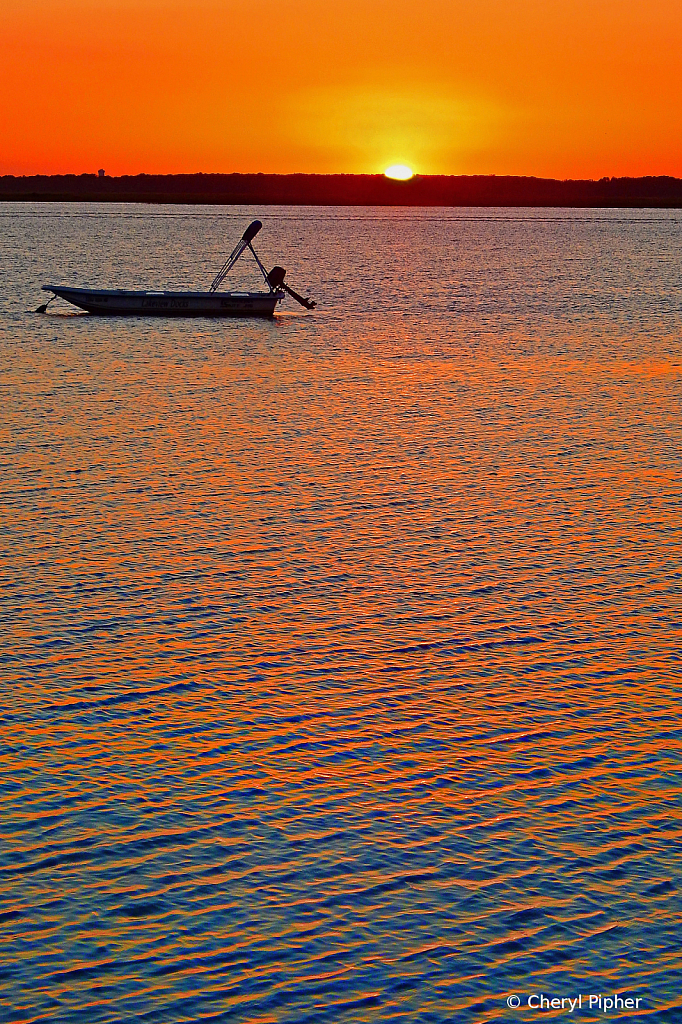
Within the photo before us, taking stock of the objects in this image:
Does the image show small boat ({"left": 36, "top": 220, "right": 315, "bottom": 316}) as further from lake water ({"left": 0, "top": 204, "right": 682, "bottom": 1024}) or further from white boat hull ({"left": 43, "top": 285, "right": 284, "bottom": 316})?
lake water ({"left": 0, "top": 204, "right": 682, "bottom": 1024})

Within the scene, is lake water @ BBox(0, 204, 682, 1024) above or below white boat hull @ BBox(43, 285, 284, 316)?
below

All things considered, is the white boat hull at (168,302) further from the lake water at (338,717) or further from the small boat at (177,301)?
the lake water at (338,717)

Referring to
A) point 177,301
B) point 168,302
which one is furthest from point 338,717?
point 168,302

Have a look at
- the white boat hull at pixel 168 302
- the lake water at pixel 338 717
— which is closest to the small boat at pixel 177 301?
the white boat hull at pixel 168 302

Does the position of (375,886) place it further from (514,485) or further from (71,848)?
(514,485)

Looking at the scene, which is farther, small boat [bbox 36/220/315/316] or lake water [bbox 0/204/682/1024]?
small boat [bbox 36/220/315/316]

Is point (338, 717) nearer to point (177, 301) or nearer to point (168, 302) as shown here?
point (177, 301)

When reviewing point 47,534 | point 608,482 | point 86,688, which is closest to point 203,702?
point 86,688

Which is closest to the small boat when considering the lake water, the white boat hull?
the white boat hull

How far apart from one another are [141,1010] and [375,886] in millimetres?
2651

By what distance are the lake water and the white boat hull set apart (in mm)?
29997

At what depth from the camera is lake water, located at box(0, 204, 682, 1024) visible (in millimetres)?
10391

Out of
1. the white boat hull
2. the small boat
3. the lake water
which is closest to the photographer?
the lake water

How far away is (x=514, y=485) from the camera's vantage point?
28203mm
